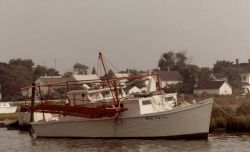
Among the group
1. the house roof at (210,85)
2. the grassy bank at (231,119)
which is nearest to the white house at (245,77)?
the house roof at (210,85)

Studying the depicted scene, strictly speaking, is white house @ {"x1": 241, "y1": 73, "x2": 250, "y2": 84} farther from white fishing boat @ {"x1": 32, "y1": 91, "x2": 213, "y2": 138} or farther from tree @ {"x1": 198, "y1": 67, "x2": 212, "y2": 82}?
white fishing boat @ {"x1": 32, "y1": 91, "x2": 213, "y2": 138}

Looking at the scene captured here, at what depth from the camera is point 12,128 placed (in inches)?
2101

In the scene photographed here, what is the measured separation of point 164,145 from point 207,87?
89.2 metres

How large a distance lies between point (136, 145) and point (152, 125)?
95.4 inches

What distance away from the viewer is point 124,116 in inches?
1441

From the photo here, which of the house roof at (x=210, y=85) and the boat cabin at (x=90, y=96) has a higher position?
the house roof at (x=210, y=85)

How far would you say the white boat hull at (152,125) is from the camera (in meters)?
34.7

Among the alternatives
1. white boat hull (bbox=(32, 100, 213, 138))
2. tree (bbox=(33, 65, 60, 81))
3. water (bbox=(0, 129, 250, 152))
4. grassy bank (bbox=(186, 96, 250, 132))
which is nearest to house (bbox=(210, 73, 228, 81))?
tree (bbox=(33, 65, 60, 81))

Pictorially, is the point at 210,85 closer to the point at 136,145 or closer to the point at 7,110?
the point at 7,110

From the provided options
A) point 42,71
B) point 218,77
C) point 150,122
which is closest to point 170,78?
point 218,77

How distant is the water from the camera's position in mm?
31531

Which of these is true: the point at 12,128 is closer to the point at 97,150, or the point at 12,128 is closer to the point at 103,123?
the point at 103,123

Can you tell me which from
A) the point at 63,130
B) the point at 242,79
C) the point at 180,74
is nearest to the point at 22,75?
the point at 180,74

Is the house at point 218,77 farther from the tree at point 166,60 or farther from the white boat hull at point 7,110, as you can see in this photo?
the white boat hull at point 7,110
